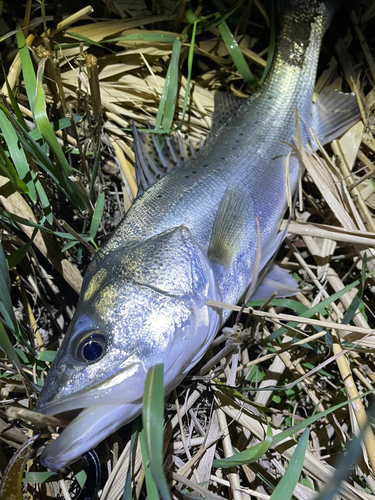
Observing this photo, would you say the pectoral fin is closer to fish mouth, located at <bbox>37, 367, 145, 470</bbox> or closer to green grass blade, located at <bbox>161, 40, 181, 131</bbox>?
fish mouth, located at <bbox>37, 367, 145, 470</bbox>

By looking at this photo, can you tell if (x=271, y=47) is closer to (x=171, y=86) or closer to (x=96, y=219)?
(x=171, y=86)

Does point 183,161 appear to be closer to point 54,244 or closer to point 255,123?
point 255,123

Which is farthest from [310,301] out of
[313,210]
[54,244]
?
[54,244]

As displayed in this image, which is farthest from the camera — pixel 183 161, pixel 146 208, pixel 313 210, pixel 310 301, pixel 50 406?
pixel 313 210

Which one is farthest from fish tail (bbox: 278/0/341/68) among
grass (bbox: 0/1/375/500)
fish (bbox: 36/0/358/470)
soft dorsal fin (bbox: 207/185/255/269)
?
soft dorsal fin (bbox: 207/185/255/269)

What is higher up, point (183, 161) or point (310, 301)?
point (183, 161)

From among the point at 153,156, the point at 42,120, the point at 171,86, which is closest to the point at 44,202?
the point at 42,120
